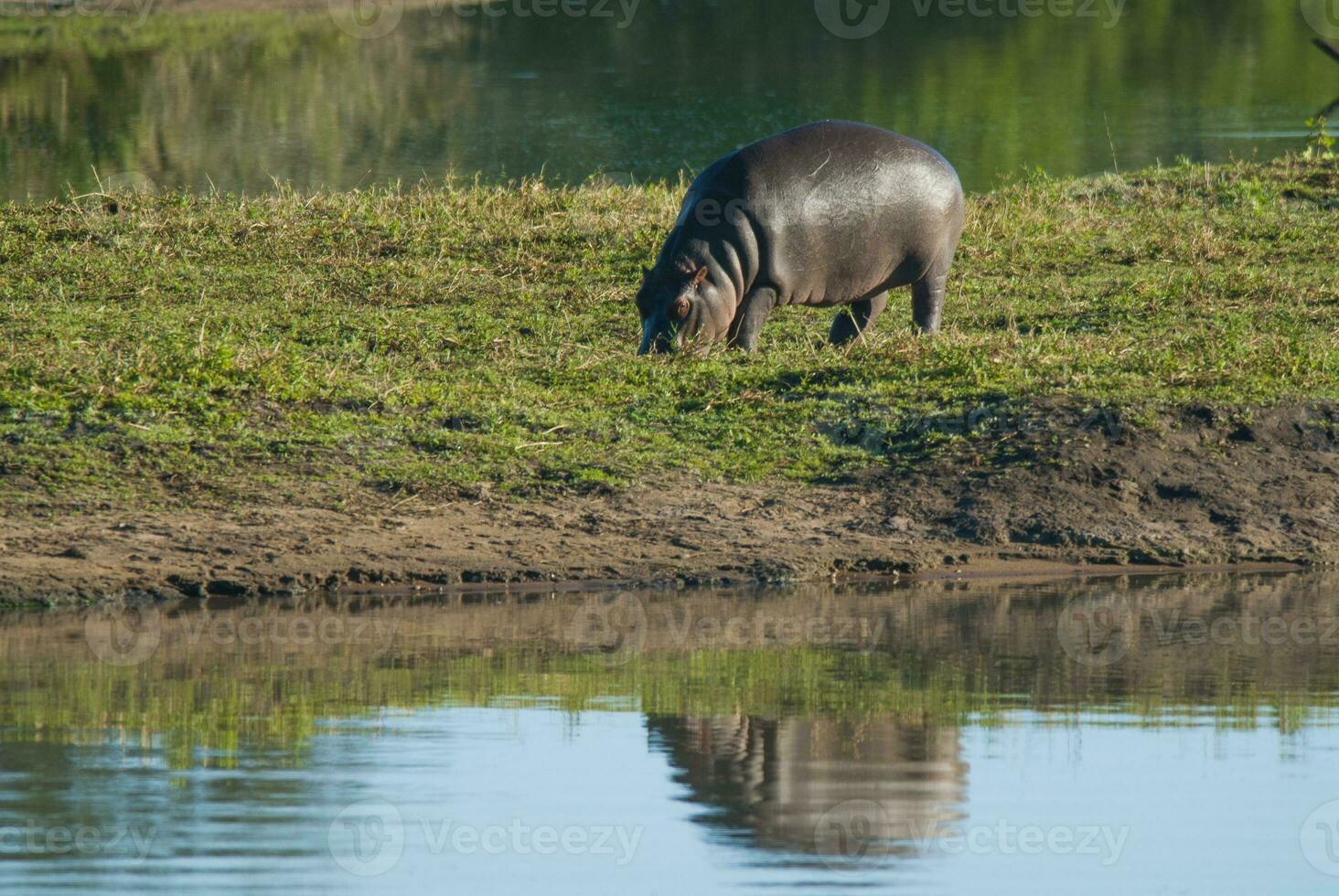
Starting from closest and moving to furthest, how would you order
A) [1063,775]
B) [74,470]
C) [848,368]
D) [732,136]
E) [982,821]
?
[982,821], [1063,775], [74,470], [848,368], [732,136]

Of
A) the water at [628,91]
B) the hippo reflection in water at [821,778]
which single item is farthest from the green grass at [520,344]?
the water at [628,91]

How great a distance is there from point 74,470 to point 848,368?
3.76m

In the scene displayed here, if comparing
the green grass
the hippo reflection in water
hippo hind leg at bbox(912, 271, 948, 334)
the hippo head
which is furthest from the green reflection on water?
hippo hind leg at bbox(912, 271, 948, 334)

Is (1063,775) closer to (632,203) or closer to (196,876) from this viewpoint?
(196,876)

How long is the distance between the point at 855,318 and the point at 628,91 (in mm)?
18296

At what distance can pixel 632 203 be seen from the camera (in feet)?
45.4

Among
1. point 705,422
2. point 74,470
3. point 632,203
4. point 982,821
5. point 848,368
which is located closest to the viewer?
point 982,821

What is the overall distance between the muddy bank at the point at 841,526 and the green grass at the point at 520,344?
0.66ft

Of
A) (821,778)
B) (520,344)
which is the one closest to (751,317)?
(520,344)

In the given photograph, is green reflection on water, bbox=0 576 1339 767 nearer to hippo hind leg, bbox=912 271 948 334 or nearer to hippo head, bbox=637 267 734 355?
hippo head, bbox=637 267 734 355

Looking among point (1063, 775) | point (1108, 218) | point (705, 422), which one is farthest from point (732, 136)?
point (1063, 775)

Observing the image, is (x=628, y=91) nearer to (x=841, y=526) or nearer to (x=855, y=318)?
(x=855, y=318)

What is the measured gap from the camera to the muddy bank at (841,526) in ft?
25.1

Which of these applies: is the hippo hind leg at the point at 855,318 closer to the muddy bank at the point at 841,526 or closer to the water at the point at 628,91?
the muddy bank at the point at 841,526
